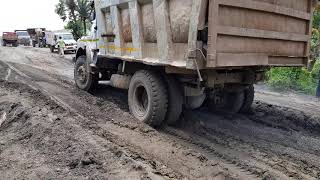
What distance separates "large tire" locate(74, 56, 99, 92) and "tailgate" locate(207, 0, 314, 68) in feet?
16.0

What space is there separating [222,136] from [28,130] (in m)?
→ 3.22

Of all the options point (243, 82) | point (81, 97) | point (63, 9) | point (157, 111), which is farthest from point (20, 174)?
point (63, 9)

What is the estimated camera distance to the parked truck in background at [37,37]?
167ft

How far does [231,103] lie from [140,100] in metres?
1.92

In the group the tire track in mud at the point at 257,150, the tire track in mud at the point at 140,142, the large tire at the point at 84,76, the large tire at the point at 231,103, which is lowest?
the tire track in mud at the point at 257,150

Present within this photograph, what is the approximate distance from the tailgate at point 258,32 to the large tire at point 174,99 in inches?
56.6

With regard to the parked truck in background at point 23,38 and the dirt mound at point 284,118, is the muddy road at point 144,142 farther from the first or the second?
the parked truck in background at point 23,38

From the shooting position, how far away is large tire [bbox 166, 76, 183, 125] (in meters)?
6.84

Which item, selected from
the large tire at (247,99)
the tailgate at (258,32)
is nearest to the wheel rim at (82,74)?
the large tire at (247,99)

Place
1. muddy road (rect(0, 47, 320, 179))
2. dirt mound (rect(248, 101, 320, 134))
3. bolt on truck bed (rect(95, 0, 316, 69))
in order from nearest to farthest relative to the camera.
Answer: muddy road (rect(0, 47, 320, 179)) → bolt on truck bed (rect(95, 0, 316, 69)) → dirt mound (rect(248, 101, 320, 134))

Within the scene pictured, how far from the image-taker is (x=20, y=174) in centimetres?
481

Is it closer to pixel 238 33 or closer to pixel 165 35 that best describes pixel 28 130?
pixel 165 35

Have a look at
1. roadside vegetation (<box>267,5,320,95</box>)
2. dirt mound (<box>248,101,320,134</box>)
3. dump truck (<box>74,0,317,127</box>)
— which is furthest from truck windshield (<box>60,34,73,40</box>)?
dirt mound (<box>248,101,320,134</box>)

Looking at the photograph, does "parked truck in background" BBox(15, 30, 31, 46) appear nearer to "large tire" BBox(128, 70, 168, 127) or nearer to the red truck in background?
the red truck in background
